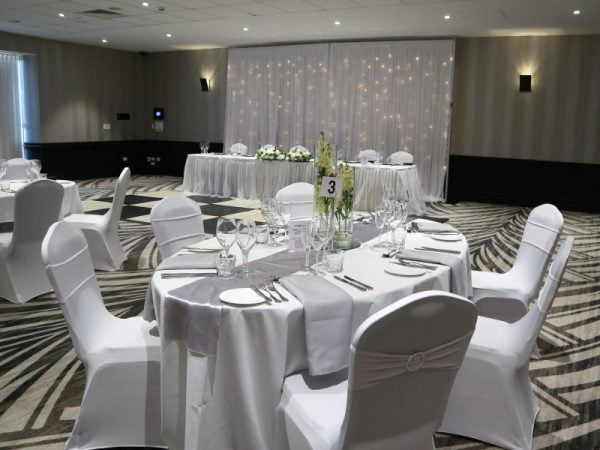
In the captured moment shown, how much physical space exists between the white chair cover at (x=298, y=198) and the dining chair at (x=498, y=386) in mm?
1726

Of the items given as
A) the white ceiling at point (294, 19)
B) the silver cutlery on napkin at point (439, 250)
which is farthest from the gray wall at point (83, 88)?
the silver cutlery on napkin at point (439, 250)

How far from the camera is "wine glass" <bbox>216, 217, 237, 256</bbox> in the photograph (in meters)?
2.46

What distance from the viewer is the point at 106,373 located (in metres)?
2.42

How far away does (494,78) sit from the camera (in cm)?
1029

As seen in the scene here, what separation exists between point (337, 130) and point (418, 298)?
10.3 metres

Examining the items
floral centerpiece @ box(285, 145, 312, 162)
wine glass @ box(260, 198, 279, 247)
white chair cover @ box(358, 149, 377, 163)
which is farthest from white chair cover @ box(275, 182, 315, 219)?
floral centerpiece @ box(285, 145, 312, 162)

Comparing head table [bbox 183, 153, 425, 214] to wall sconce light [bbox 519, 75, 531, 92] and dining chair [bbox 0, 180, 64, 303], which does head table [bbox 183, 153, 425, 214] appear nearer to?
wall sconce light [bbox 519, 75, 531, 92]

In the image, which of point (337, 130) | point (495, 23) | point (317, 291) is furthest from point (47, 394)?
point (337, 130)

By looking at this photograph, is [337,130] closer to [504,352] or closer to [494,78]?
[494,78]

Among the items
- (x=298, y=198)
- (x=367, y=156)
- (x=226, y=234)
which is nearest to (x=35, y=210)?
(x=298, y=198)

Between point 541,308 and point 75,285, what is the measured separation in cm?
200

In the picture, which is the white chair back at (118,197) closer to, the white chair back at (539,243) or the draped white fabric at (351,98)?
the white chair back at (539,243)

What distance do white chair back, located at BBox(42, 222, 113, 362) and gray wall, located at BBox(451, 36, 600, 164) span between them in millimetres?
9190

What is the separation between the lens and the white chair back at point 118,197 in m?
5.07
